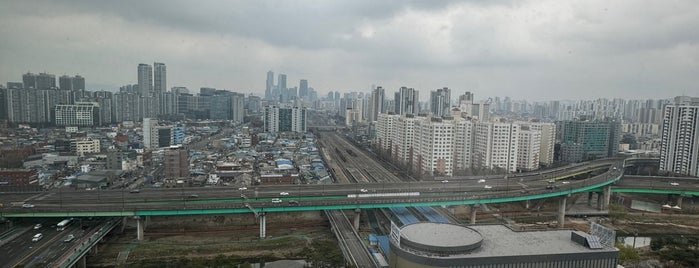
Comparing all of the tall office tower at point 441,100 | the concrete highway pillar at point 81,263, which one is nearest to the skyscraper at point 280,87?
the tall office tower at point 441,100

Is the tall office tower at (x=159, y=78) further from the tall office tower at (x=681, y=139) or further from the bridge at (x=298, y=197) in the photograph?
the tall office tower at (x=681, y=139)

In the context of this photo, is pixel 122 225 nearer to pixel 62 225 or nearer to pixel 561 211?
pixel 62 225

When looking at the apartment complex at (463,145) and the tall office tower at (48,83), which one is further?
the tall office tower at (48,83)

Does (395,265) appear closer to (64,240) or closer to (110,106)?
(64,240)

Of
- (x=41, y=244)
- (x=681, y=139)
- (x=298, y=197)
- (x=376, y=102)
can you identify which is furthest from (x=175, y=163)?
(x=376, y=102)

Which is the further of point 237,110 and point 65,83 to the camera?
point 237,110
